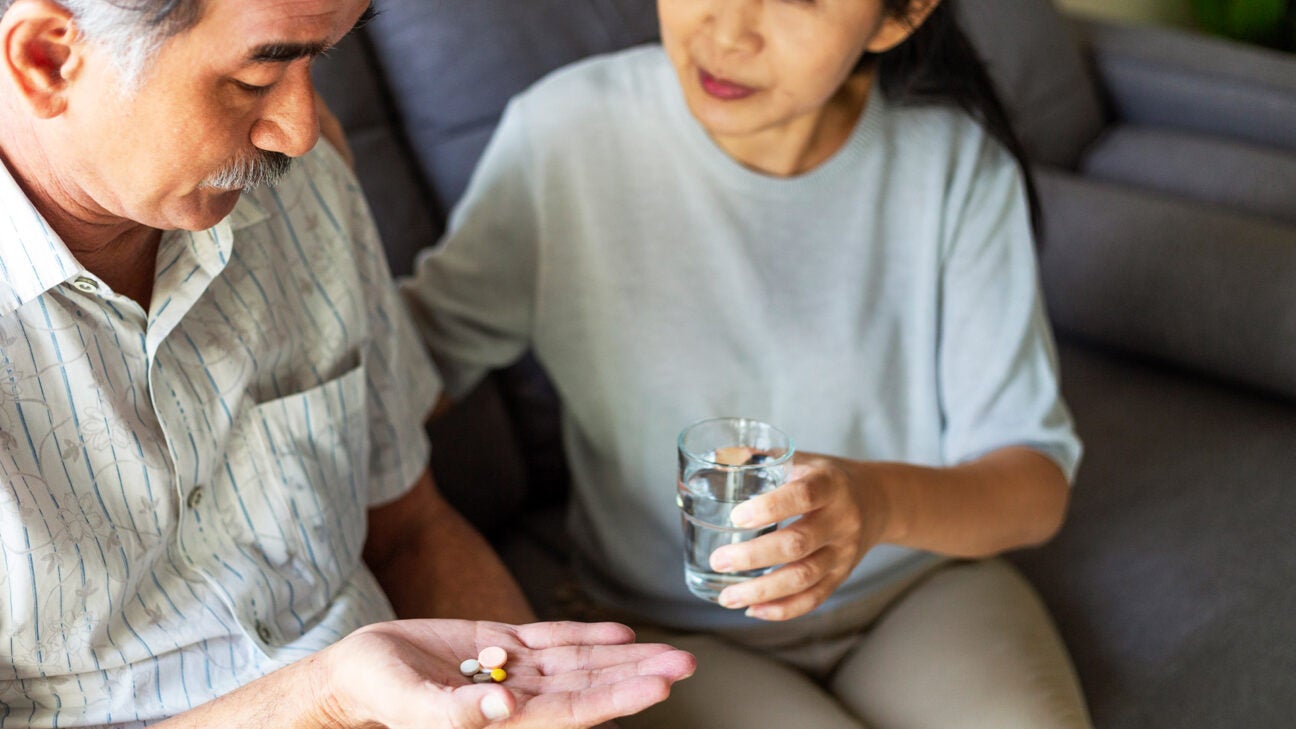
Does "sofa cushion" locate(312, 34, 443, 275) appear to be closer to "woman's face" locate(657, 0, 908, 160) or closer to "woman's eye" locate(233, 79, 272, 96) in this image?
"woman's face" locate(657, 0, 908, 160)

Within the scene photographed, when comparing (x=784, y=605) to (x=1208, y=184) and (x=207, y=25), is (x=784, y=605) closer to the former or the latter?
(x=207, y=25)

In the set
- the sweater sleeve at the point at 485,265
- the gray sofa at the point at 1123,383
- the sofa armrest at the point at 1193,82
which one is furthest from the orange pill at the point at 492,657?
the sofa armrest at the point at 1193,82

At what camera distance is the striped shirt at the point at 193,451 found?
896 mm

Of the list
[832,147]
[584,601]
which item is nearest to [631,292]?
[832,147]

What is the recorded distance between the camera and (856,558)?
1136mm

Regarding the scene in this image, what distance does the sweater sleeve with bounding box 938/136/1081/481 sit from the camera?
142 cm

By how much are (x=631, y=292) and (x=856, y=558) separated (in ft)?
1.47

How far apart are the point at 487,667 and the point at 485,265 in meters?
0.65

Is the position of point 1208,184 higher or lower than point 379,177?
lower

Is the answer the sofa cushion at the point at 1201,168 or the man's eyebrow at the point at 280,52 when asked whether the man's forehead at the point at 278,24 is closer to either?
the man's eyebrow at the point at 280,52

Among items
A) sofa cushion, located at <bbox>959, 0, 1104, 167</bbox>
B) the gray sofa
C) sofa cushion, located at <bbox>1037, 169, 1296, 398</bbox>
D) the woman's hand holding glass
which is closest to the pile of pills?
the woman's hand holding glass

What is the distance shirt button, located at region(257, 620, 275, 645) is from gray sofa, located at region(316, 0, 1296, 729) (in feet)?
1.88

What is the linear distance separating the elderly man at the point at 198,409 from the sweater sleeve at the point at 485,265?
0.19 meters

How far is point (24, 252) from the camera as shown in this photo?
867 millimetres
